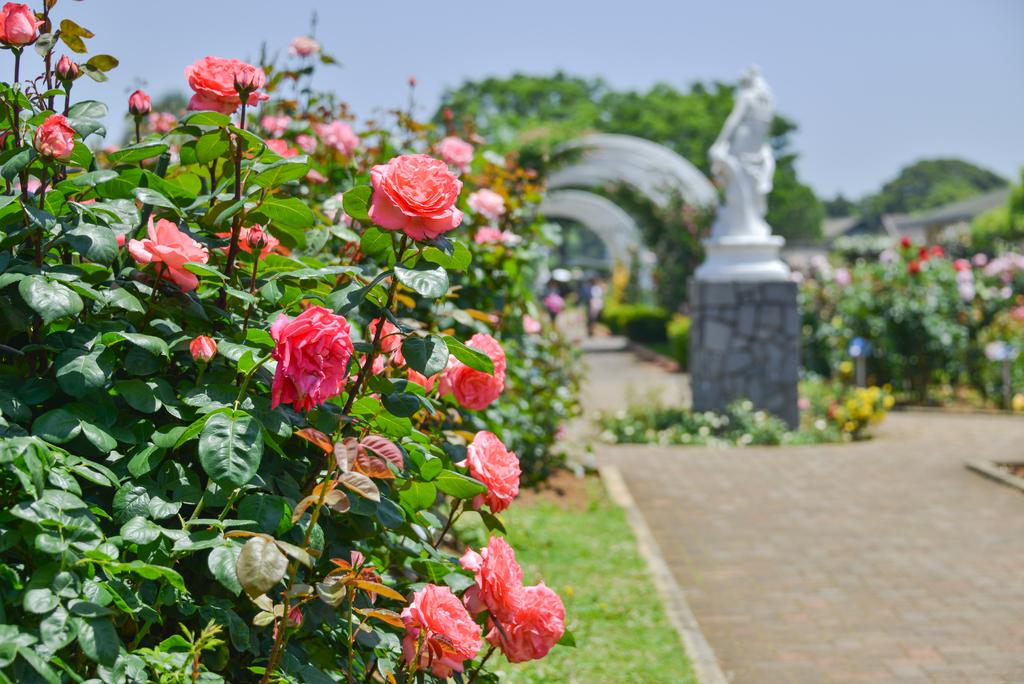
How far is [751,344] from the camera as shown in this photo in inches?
414

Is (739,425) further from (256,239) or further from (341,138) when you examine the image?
(256,239)

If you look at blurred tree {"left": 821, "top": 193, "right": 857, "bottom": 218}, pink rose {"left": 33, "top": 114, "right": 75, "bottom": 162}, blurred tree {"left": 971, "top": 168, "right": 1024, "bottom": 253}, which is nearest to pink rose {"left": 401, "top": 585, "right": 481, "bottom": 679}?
pink rose {"left": 33, "top": 114, "right": 75, "bottom": 162}

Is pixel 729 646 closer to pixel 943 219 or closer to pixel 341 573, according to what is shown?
pixel 341 573

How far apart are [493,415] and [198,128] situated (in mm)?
2143

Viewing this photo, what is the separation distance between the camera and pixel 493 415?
4.04 metres

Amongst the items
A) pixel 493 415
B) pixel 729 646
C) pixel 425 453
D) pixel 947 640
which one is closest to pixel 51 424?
pixel 425 453

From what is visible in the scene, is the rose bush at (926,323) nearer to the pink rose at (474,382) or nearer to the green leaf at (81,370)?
the pink rose at (474,382)

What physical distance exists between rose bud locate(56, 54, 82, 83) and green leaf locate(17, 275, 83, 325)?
480 mm

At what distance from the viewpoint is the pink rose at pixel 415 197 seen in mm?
1700

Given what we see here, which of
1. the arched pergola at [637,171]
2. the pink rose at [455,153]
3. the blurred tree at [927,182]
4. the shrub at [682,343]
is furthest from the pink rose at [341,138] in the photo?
the blurred tree at [927,182]

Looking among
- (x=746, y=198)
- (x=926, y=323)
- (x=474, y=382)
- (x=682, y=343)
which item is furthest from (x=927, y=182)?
(x=474, y=382)

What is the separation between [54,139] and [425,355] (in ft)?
2.41

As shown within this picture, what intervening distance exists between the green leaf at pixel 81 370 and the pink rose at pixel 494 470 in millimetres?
694

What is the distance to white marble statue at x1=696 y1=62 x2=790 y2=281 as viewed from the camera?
1061 centimetres
